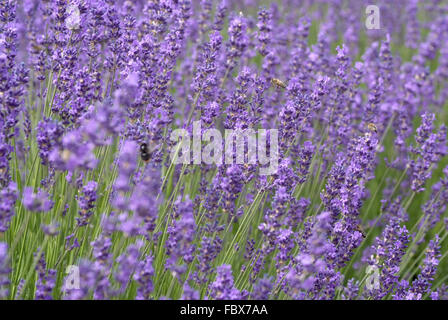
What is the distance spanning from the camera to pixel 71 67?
9.71 feet

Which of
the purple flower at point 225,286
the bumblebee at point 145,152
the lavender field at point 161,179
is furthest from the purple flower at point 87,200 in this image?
the purple flower at point 225,286

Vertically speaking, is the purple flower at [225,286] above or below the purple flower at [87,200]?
below

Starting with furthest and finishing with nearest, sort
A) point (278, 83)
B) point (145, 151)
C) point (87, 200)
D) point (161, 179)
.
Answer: point (278, 83)
point (161, 179)
point (145, 151)
point (87, 200)

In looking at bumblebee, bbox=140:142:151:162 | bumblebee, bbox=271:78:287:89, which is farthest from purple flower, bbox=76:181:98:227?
bumblebee, bbox=271:78:287:89

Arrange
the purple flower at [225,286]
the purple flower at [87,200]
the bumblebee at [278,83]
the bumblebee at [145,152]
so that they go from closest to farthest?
the purple flower at [225,286] < the purple flower at [87,200] < the bumblebee at [145,152] < the bumblebee at [278,83]

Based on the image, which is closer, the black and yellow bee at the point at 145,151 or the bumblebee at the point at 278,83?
the black and yellow bee at the point at 145,151

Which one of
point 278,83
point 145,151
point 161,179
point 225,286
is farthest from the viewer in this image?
point 278,83

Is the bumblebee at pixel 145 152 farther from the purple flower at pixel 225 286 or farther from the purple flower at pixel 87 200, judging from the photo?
the purple flower at pixel 225 286

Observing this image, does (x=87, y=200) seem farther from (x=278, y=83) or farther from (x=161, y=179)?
(x=278, y=83)

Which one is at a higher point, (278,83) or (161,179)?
(278,83)

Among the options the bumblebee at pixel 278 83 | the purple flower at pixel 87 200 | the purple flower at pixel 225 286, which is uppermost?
the bumblebee at pixel 278 83

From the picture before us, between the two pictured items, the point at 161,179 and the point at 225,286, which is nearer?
the point at 225,286

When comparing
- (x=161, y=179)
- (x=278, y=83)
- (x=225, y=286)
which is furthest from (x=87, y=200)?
(x=278, y=83)
